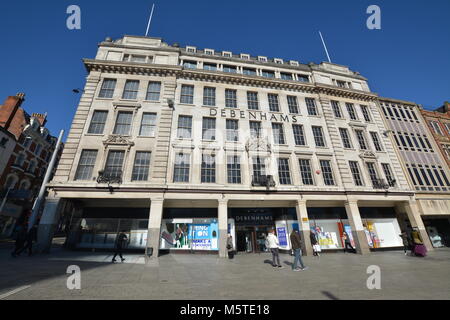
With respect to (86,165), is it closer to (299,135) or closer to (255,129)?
(255,129)

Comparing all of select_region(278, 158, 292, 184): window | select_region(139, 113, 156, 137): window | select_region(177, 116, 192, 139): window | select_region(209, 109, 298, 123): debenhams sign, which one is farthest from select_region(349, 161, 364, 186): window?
select_region(139, 113, 156, 137): window

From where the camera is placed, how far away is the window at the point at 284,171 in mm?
17641

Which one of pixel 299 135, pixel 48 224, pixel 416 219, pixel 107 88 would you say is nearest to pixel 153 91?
pixel 107 88

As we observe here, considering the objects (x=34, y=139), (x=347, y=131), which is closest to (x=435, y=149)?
(x=347, y=131)

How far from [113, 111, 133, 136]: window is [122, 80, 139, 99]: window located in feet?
6.67

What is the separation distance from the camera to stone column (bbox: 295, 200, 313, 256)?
15.7 meters

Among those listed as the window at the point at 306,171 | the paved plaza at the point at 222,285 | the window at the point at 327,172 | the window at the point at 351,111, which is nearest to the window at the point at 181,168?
the paved plaza at the point at 222,285

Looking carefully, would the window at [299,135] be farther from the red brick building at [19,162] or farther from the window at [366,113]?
the red brick building at [19,162]

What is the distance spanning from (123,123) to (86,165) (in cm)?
480

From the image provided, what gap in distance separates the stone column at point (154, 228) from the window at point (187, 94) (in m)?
10.5

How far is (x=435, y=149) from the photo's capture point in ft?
77.8

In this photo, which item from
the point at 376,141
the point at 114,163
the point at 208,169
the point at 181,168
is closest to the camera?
the point at 114,163

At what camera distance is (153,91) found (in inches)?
760

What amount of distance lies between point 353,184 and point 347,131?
6.52 meters
